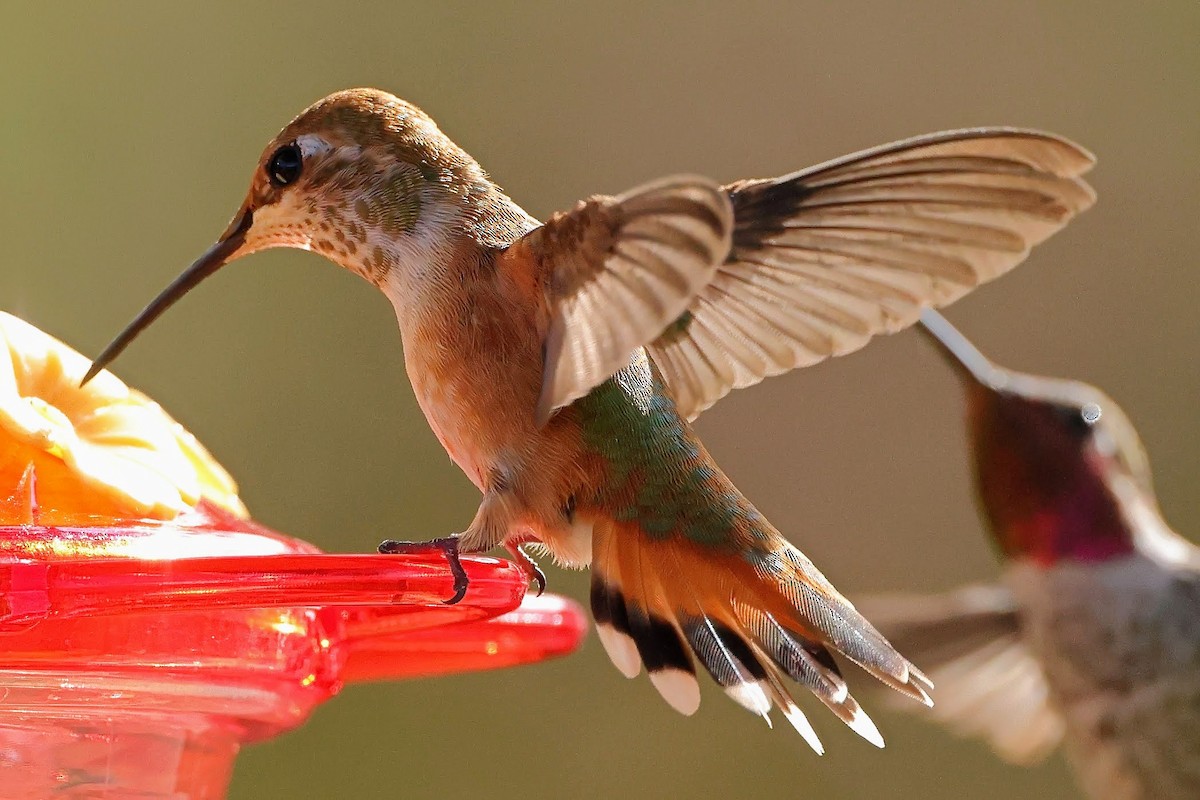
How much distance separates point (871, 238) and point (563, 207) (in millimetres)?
2709

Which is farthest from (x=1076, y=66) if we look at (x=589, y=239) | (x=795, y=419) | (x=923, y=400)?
(x=589, y=239)

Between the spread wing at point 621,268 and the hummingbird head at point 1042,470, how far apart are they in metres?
1.08

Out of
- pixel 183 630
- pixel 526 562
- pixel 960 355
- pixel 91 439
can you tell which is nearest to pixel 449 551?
pixel 183 630

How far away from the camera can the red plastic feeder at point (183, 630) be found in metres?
0.94

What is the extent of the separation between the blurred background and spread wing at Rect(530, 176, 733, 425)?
7.96 ft

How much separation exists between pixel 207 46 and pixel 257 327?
80 centimetres

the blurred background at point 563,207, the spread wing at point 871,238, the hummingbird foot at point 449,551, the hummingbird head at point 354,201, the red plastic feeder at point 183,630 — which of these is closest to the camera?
the red plastic feeder at point 183,630

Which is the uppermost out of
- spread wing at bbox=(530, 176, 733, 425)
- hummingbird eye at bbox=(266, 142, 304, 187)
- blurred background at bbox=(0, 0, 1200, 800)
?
spread wing at bbox=(530, 176, 733, 425)

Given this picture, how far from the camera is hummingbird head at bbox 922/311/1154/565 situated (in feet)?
6.86

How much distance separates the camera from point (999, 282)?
13.3ft

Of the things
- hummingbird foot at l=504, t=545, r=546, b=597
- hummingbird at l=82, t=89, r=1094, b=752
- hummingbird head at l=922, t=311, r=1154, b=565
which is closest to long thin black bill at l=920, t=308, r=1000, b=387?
hummingbird head at l=922, t=311, r=1154, b=565

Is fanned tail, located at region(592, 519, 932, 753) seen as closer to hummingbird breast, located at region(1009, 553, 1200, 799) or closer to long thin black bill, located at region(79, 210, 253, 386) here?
long thin black bill, located at region(79, 210, 253, 386)

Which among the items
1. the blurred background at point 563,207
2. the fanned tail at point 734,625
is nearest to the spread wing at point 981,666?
the fanned tail at point 734,625

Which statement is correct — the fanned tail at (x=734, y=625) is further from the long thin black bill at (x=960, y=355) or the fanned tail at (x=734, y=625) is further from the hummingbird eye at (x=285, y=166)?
the long thin black bill at (x=960, y=355)
